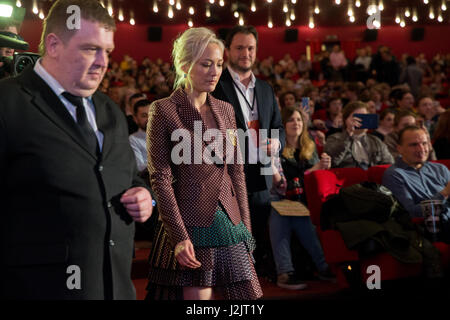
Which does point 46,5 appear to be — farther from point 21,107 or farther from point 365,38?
point 21,107

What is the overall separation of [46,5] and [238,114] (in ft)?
37.1

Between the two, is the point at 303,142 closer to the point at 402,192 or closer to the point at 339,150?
the point at 339,150

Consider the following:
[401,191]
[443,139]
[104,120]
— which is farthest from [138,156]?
[104,120]

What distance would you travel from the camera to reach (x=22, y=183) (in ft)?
3.85

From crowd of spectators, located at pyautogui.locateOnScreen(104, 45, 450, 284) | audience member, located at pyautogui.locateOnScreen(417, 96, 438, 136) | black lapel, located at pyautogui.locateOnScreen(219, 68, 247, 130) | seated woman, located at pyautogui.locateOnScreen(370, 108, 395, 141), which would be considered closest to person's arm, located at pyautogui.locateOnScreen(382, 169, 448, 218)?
crowd of spectators, located at pyautogui.locateOnScreen(104, 45, 450, 284)

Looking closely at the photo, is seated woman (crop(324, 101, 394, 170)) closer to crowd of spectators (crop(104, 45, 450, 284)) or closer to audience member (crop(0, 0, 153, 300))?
crowd of spectators (crop(104, 45, 450, 284))

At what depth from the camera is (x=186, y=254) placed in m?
1.86

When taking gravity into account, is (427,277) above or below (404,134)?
below

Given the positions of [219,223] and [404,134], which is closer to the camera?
[219,223]

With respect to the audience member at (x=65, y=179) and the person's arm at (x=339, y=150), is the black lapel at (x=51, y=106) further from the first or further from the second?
the person's arm at (x=339, y=150)

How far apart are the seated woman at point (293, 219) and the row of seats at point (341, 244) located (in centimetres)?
21

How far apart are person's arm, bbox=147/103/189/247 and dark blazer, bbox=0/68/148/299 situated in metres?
0.64

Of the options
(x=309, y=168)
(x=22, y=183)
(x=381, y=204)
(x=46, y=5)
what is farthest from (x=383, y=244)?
(x=46, y=5)

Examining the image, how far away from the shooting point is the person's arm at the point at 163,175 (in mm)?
1888
